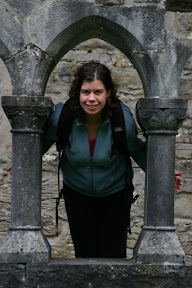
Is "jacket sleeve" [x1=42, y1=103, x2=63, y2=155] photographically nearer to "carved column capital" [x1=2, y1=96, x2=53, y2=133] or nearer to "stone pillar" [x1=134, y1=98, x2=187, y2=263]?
"carved column capital" [x1=2, y1=96, x2=53, y2=133]

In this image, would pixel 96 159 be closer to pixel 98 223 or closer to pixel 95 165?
pixel 95 165

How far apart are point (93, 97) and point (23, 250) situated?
3.23ft

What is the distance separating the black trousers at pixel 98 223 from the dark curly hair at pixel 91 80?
0.56 meters

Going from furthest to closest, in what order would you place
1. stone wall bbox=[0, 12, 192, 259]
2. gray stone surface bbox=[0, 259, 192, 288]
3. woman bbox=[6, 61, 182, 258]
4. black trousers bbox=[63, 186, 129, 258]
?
stone wall bbox=[0, 12, 192, 259]
black trousers bbox=[63, 186, 129, 258]
woman bbox=[6, 61, 182, 258]
gray stone surface bbox=[0, 259, 192, 288]

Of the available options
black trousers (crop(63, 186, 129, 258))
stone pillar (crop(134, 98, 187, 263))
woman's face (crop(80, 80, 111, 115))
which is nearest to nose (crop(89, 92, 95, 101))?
woman's face (crop(80, 80, 111, 115))

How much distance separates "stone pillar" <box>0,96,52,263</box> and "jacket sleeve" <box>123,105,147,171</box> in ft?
1.60

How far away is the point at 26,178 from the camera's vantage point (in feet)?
10.6

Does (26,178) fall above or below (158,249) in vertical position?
above

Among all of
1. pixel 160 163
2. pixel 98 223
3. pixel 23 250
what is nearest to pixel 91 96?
pixel 160 163

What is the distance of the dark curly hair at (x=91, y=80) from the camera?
10.7 feet

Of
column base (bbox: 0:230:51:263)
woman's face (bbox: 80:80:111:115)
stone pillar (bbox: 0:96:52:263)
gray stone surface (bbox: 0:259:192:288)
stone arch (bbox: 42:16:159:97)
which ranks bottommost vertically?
gray stone surface (bbox: 0:259:192:288)

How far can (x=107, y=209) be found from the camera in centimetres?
351

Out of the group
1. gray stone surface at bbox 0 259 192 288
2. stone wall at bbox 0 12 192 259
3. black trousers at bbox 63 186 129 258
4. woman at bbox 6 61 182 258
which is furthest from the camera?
stone wall at bbox 0 12 192 259

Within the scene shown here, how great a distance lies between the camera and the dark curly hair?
326 cm
